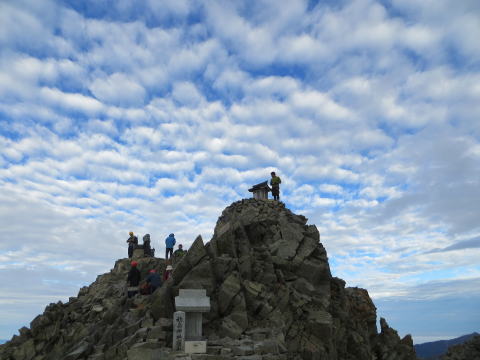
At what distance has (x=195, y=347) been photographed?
16.6 meters

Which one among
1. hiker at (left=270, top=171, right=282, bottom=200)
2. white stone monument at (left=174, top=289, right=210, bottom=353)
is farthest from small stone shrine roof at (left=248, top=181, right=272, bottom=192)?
white stone monument at (left=174, top=289, right=210, bottom=353)

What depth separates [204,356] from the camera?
16031mm

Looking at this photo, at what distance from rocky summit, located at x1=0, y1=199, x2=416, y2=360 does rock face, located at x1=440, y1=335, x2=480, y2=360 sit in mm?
27050

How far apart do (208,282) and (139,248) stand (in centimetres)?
1317

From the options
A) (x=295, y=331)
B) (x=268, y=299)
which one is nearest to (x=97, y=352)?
(x=268, y=299)

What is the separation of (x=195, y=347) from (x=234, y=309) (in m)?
6.22

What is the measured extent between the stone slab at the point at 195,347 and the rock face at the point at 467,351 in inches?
1925

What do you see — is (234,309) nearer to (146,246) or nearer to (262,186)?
(146,246)

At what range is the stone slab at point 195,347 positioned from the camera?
16.5 m

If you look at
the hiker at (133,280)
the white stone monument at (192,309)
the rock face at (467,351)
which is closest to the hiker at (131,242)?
the hiker at (133,280)

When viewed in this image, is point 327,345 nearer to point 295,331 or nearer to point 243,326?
point 295,331

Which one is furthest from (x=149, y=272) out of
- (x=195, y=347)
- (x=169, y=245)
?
(x=195, y=347)

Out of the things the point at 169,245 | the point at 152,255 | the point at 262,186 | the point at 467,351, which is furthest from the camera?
the point at 467,351

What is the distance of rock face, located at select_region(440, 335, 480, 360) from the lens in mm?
48781
